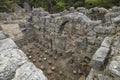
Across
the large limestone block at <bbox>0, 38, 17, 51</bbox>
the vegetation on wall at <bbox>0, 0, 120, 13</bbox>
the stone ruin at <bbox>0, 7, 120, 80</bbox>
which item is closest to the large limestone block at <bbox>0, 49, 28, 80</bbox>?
the stone ruin at <bbox>0, 7, 120, 80</bbox>

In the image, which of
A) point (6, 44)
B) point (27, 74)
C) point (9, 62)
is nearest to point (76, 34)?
point (6, 44)

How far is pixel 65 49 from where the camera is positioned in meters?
7.89

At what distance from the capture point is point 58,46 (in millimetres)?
8250

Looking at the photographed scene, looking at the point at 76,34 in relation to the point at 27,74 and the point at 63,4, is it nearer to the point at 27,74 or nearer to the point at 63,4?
the point at 27,74

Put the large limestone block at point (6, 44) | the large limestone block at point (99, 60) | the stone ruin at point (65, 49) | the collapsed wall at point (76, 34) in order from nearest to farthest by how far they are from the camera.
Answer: the stone ruin at point (65, 49)
the large limestone block at point (6, 44)
the large limestone block at point (99, 60)
the collapsed wall at point (76, 34)

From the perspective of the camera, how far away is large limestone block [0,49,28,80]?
2077mm

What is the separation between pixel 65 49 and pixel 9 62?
226 inches

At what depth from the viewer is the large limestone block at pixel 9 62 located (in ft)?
6.81

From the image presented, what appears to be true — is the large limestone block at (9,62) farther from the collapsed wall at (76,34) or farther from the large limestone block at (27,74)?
the collapsed wall at (76,34)

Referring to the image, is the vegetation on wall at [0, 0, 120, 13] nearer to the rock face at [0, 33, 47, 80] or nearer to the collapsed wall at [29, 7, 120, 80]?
the collapsed wall at [29, 7, 120, 80]

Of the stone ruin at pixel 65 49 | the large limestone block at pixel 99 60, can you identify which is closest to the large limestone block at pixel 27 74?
the stone ruin at pixel 65 49

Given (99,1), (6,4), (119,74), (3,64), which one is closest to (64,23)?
(119,74)

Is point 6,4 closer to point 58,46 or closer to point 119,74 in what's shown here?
point 58,46

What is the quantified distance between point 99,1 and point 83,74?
36.4 feet
